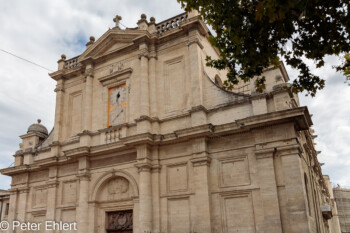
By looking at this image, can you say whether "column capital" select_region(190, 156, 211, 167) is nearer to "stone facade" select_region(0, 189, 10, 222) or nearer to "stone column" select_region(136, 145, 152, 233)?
"stone column" select_region(136, 145, 152, 233)

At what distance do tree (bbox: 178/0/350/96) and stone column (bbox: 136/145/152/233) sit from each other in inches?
304

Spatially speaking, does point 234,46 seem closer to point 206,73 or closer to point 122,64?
point 206,73

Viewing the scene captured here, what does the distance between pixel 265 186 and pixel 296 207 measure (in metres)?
1.28

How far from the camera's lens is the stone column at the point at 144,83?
1609 cm

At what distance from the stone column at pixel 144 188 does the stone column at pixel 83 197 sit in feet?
10.3

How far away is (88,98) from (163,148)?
5422 mm

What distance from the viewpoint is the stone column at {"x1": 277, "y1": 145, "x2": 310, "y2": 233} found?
11.8 m

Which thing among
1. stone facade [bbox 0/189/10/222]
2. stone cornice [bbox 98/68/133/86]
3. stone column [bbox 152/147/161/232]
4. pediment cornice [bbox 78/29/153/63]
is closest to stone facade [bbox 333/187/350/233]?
stone column [bbox 152/147/161/232]

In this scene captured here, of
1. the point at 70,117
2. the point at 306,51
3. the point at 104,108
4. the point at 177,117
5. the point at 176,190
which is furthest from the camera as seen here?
the point at 70,117

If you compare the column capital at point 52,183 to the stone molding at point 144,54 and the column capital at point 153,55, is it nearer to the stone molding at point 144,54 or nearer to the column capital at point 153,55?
the stone molding at point 144,54

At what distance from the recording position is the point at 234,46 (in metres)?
8.51

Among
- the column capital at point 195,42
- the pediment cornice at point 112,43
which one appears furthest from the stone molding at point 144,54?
the column capital at point 195,42

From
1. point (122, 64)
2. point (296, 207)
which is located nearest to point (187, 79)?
point (122, 64)

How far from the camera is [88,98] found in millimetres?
18266
